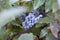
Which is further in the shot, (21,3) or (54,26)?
(21,3)

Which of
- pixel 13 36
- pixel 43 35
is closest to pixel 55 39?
pixel 43 35

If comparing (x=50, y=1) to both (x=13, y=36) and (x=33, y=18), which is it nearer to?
(x=33, y=18)

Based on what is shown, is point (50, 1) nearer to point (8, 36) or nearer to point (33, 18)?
point (33, 18)

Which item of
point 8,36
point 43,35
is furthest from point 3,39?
point 43,35

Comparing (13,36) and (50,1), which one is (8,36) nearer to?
(13,36)

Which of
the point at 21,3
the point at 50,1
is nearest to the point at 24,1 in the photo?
the point at 21,3

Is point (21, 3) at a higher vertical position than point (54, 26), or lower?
higher

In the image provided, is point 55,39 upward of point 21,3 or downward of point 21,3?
downward
